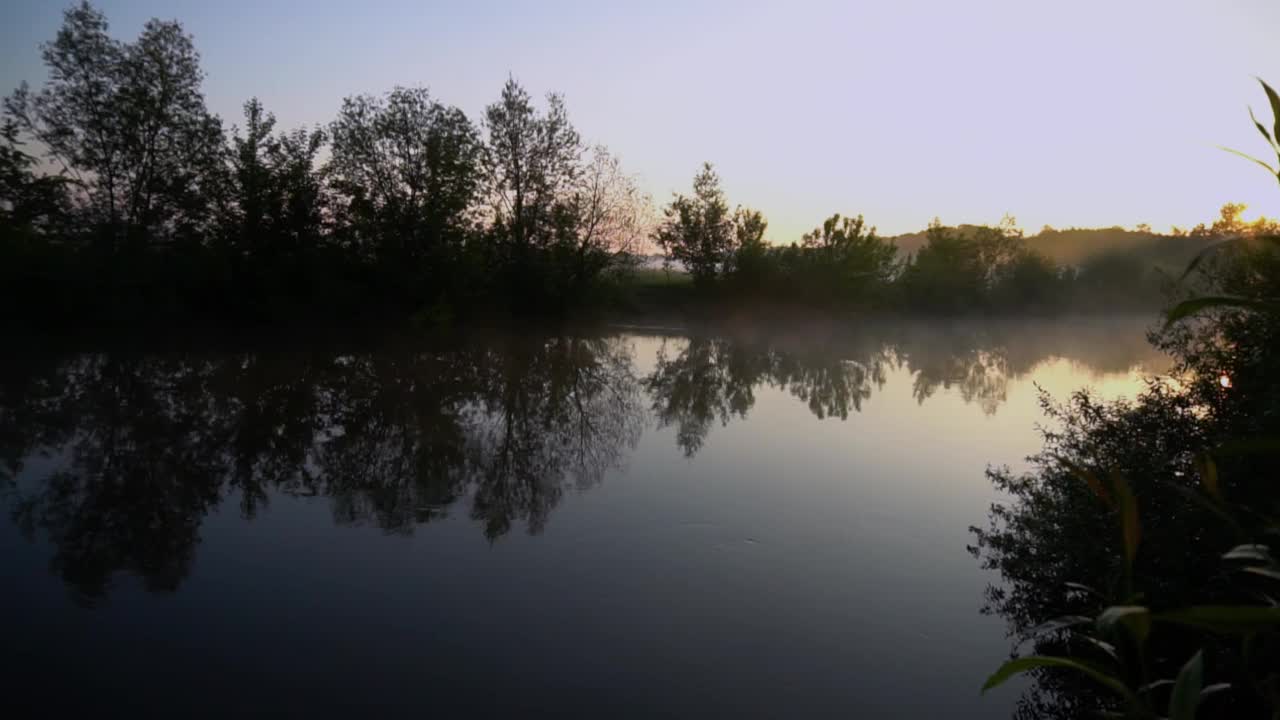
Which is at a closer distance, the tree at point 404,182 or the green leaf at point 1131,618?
the green leaf at point 1131,618

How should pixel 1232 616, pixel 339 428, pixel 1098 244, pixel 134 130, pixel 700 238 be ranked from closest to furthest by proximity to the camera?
pixel 1232 616, pixel 339 428, pixel 134 130, pixel 700 238, pixel 1098 244

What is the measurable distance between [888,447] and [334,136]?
29530 mm

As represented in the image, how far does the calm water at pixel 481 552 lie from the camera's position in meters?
4.86

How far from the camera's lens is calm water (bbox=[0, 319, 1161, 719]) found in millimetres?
4863

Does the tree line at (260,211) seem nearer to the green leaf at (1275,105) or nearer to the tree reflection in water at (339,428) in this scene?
the tree reflection in water at (339,428)

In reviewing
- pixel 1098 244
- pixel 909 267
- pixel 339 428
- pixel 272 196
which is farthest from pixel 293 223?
pixel 1098 244

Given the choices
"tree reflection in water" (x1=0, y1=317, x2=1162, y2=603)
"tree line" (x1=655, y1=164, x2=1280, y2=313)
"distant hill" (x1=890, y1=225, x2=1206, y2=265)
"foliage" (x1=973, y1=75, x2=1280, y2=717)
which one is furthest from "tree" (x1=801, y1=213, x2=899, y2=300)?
"foliage" (x1=973, y1=75, x2=1280, y2=717)

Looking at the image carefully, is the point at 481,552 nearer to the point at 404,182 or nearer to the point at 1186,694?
the point at 1186,694

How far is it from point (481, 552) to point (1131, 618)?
669 cm

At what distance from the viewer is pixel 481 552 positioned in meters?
7.16

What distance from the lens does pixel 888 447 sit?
12672mm

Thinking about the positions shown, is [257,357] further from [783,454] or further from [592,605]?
[592,605]

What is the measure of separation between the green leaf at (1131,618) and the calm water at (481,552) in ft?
13.1

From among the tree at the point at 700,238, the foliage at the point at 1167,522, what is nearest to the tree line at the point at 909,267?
the tree at the point at 700,238
